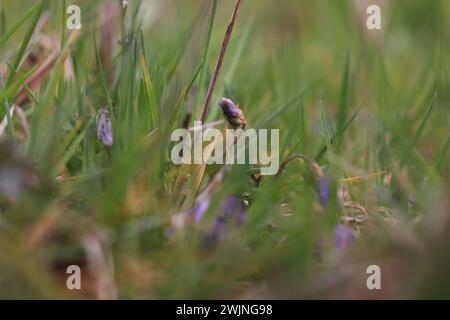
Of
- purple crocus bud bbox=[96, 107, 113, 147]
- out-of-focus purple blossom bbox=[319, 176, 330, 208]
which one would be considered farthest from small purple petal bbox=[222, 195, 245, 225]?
purple crocus bud bbox=[96, 107, 113, 147]

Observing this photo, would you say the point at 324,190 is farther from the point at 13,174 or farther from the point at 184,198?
the point at 13,174

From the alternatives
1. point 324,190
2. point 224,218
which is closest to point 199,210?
point 224,218

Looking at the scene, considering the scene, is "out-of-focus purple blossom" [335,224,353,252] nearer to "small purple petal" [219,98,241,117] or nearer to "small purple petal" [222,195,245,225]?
"small purple petal" [222,195,245,225]

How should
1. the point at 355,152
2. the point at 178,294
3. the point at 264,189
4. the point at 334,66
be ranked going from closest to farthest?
the point at 178,294, the point at 264,189, the point at 355,152, the point at 334,66

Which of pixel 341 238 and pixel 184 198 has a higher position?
pixel 184 198

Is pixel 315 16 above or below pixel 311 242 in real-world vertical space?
above

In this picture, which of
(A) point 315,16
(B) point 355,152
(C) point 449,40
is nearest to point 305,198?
(B) point 355,152

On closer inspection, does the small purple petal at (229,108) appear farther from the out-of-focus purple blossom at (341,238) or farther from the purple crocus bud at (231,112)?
the out-of-focus purple blossom at (341,238)
